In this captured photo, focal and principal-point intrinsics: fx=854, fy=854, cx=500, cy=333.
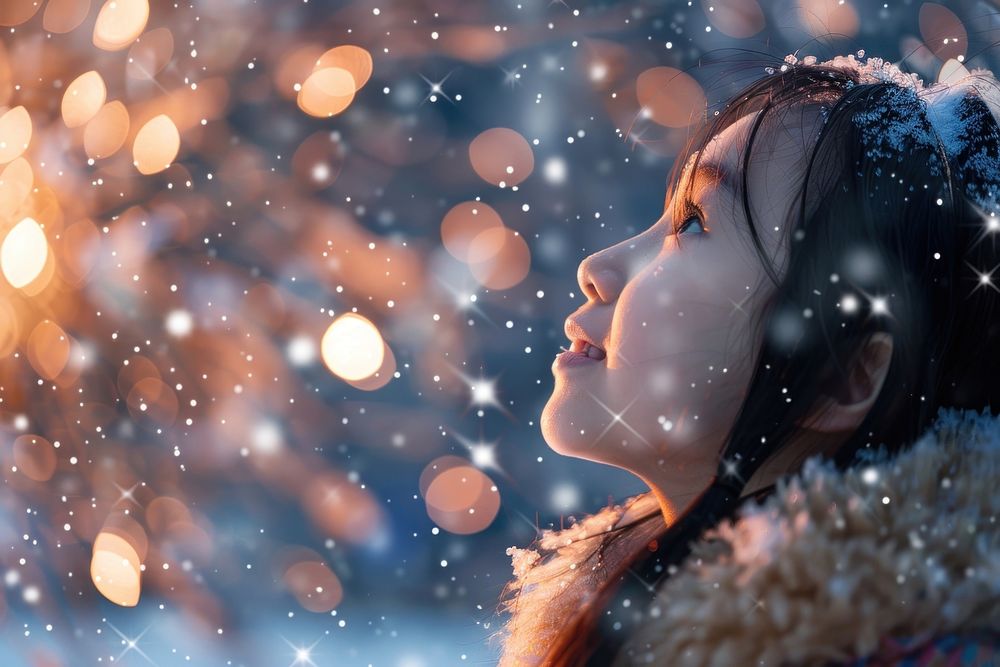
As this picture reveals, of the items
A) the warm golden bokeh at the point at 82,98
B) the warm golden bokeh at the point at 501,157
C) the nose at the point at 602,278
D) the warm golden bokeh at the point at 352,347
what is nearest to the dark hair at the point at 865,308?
the nose at the point at 602,278

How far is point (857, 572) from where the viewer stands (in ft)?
1.73

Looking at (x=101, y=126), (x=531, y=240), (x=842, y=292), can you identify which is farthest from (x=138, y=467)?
(x=842, y=292)

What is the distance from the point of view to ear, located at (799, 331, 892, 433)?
25.4 inches

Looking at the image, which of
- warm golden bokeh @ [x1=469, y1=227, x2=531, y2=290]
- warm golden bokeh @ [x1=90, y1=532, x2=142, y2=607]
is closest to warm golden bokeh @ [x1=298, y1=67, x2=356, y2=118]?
warm golden bokeh @ [x1=469, y1=227, x2=531, y2=290]

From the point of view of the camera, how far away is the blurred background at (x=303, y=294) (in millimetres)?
1244

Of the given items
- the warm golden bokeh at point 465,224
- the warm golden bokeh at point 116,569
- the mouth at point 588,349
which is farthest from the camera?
the warm golden bokeh at point 465,224

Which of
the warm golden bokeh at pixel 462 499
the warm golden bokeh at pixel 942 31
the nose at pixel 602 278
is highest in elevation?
the warm golden bokeh at pixel 942 31

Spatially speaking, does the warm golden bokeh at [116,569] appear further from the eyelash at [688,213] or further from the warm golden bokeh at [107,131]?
the eyelash at [688,213]

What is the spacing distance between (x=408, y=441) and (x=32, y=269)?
0.63m

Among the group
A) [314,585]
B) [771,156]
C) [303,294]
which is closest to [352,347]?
[303,294]

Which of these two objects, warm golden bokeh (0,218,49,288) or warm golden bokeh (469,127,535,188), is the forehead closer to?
warm golden bokeh (469,127,535,188)

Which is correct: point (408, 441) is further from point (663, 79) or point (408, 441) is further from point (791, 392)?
point (791, 392)

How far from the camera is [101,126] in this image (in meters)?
1.26

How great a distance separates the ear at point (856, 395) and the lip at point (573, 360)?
0.59ft
